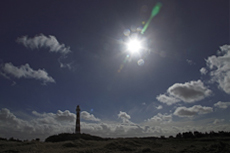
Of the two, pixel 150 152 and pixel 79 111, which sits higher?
pixel 79 111

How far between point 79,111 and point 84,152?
31.4 metres

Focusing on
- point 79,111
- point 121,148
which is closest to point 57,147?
point 121,148

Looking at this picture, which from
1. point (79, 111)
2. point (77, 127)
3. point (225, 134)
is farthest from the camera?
point (79, 111)

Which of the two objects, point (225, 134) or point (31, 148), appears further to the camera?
point (225, 134)

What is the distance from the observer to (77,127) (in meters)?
47.3

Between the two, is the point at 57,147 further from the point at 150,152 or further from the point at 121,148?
the point at 150,152

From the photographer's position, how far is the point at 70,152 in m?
19.8

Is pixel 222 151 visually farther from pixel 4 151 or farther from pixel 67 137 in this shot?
pixel 67 137

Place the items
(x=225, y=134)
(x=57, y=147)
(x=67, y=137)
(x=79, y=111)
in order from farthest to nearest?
(x=79, y=111)
(x=225, y=134)
(x=67, y=137)
(x=57, y=147)

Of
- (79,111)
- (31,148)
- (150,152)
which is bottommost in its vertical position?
(150,152)

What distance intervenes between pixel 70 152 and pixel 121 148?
8426 mm

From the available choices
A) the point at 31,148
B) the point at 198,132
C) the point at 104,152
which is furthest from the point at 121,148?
the point at 198,132

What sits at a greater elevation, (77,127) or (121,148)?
(77,127)

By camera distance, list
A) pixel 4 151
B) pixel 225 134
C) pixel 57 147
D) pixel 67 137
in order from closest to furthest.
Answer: pixel 4 151, pixel 57 147, pixel 67 137, pixel 225 134
